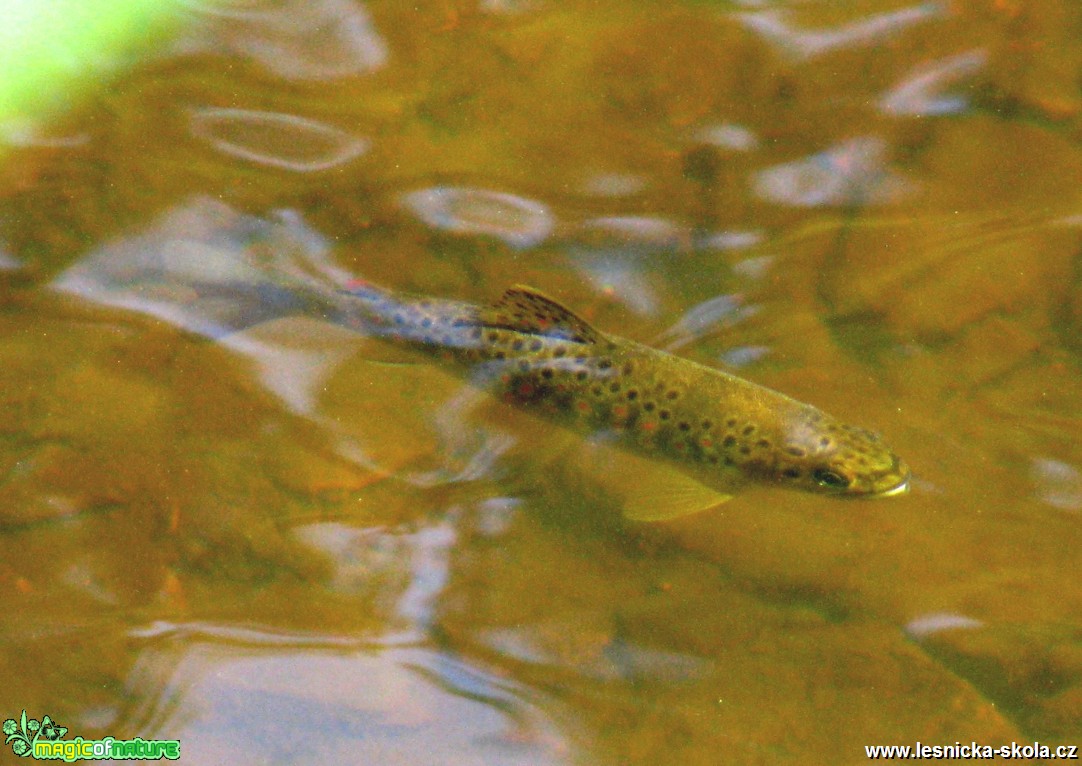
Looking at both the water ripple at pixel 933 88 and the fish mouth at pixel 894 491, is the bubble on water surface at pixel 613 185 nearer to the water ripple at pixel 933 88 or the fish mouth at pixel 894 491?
the water ripple at pixel 933 88

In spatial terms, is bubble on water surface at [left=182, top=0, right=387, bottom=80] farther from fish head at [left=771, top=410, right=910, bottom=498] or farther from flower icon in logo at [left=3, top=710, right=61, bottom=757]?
flower icon in logo at [left=3, top=710, right=61, bottom=757]

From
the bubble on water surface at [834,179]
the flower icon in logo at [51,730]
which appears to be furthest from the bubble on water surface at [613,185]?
the flower icon in logo at [51,730]

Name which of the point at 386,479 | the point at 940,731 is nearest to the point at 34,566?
the point at 386,479

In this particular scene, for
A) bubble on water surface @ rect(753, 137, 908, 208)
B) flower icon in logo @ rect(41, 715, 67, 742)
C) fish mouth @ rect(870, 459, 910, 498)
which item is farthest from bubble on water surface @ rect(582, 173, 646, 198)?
flower icon in logo @ rect(41, 715, 67, 742)

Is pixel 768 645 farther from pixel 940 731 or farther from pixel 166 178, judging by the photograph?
pixel 166 178

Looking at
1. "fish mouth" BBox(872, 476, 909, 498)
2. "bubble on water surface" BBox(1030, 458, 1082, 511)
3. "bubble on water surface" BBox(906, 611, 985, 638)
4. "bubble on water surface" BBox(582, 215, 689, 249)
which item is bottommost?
"bubble on water surface" BBox(906, 611, 985, 638)
